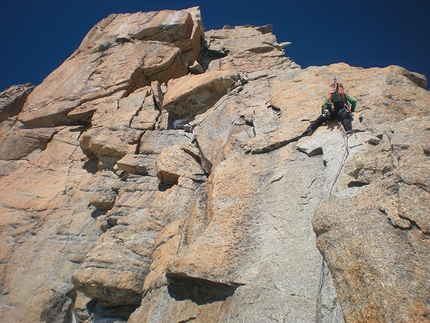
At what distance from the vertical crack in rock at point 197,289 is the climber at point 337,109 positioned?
4.88 metres

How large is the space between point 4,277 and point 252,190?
935 cm

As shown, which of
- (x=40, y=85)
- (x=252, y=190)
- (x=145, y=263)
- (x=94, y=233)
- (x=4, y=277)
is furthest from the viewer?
(x=40, y=85)

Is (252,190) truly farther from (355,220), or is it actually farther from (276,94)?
(276,94)

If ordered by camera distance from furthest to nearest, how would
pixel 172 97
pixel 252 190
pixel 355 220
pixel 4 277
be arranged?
pixel 172 97 < pixel 4 277 < pixel 252 190 < pixel 355 220

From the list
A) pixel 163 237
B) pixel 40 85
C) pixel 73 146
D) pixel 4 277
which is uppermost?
pixel 40 85

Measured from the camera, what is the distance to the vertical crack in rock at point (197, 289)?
657 cm

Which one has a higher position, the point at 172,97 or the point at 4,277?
the point at 172,97

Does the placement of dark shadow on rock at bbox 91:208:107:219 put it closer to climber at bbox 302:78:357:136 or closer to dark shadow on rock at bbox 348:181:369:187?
climber at bbox 302:78:357:136

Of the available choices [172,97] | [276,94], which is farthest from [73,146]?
[276,94]

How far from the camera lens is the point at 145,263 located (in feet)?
30.0

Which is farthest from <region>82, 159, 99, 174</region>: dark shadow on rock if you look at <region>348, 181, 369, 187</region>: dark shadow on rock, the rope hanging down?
<region>348, 181, 369, 187</region>: dark shadow on rock

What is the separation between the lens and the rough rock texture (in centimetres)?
504

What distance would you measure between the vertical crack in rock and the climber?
16.0ft

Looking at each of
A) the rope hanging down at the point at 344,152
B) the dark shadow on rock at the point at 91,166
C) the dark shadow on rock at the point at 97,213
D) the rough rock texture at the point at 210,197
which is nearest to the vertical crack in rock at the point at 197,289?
the rough rock texture at the point at 210,197
